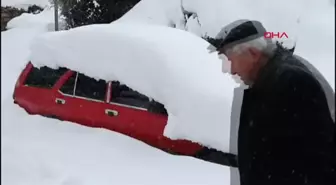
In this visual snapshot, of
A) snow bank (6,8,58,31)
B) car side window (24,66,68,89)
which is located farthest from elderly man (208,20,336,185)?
snow bank (6,8,58,31)

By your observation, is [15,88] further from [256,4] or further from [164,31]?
[256,4]

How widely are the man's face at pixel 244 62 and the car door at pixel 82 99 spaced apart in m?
3.97

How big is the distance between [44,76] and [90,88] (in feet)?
2.73

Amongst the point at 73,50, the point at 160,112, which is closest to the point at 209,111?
the point at 160,112

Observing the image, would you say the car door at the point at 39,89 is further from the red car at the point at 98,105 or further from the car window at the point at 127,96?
the car window at the point at 127,96

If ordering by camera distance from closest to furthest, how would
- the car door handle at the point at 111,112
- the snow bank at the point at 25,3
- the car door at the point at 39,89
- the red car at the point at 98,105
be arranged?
1. the red car at the point at 98,105
2. the car door handle at the point at 111,112
3. the car door at the point at 39,89
4. the snow bank at the point at 25,3

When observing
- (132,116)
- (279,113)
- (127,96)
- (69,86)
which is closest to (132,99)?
(127,96)

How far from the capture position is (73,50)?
248 inches

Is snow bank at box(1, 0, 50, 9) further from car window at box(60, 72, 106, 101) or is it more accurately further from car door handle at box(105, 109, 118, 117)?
car door handle at box(105, 109, 118, 117)

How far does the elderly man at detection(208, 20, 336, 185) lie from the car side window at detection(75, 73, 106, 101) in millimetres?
3935

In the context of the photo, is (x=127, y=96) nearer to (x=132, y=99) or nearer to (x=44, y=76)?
(x=132, y=99)

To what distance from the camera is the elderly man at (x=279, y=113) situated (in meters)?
1.81

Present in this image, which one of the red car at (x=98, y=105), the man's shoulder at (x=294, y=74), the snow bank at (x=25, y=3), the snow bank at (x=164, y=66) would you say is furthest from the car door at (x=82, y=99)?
the snow bank at (x=25, y=3)

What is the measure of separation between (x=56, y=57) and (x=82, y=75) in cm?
53
